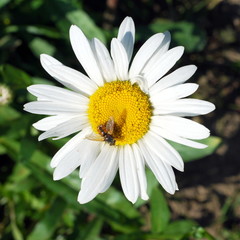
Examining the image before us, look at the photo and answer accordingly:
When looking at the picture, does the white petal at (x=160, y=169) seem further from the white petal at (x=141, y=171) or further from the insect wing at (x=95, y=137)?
the insect wing at (x=95, y=137)

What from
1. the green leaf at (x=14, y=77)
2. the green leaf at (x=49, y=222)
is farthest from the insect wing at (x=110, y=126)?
the green leaf at (x=49, y=222)

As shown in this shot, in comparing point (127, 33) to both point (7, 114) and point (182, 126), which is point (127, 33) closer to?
point (182, 126)

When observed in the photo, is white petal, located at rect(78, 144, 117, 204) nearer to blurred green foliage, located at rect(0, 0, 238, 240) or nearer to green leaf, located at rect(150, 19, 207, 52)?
blurred green foliage, located at rect(0, 0, 238, 240)

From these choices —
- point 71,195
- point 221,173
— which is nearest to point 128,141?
point 71,195

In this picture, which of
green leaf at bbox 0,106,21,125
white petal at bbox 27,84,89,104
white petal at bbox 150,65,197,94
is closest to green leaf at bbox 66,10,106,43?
green leaf at bbox 0,106,21,125

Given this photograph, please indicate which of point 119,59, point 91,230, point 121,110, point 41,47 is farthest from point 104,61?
point 91,230
